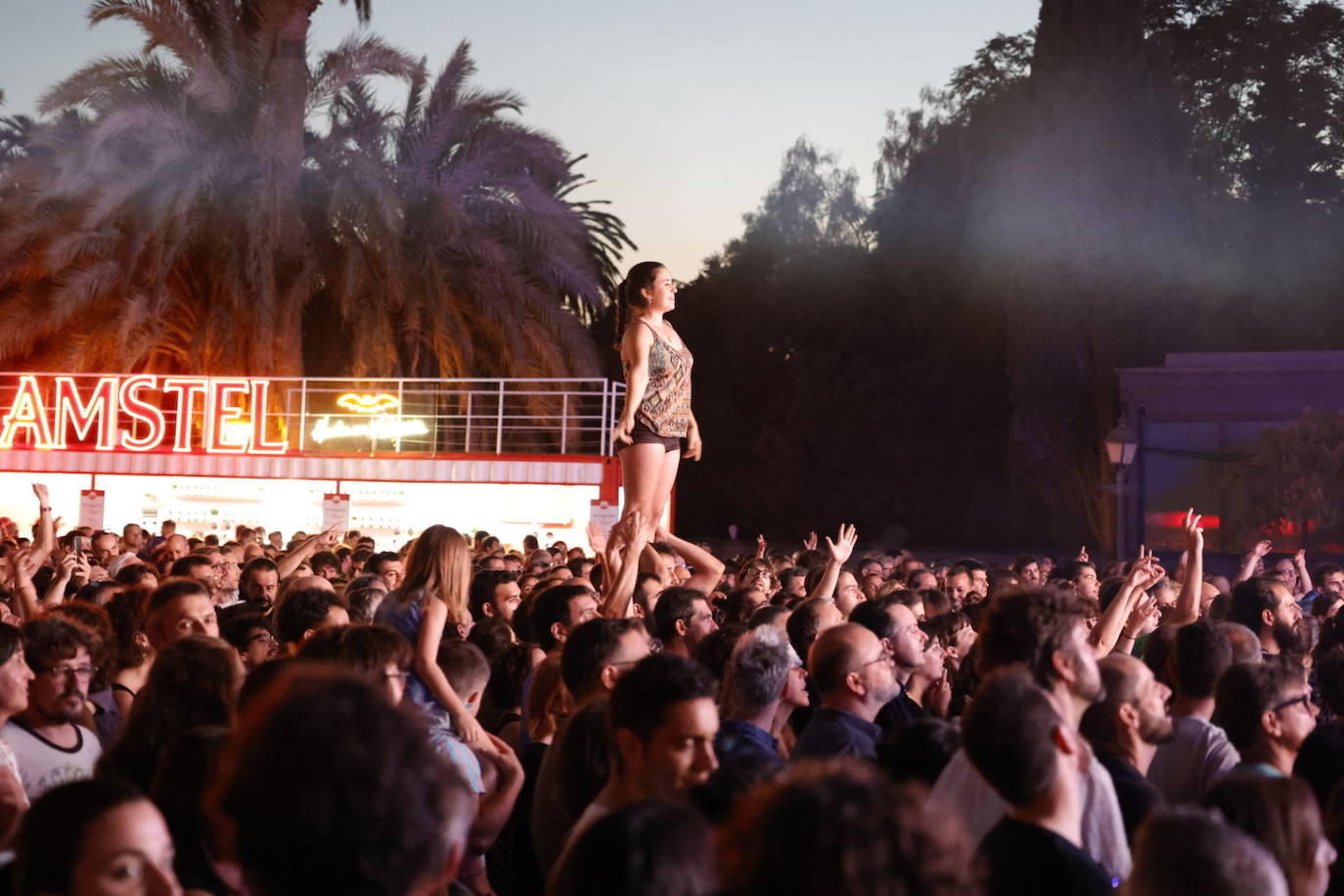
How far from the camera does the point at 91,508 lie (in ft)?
73.6

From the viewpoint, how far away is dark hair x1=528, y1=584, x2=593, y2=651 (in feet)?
21.7

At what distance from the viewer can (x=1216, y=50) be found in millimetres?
37750

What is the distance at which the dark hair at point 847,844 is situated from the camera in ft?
6.64

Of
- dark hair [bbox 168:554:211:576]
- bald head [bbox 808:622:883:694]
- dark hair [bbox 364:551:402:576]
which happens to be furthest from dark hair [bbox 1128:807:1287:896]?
dark hair [bbox 364:551:402:576]

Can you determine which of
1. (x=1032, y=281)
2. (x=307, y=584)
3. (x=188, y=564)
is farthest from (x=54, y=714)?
(x=1032, y=281)

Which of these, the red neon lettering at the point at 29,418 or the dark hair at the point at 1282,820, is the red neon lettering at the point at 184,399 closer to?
the red neon lettering at the point at 29,418

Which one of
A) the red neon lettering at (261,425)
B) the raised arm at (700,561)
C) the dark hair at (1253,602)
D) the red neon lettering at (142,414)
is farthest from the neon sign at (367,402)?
the dark hair at (1253,602)

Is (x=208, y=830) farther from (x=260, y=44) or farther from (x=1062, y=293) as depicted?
(x=1062, y=293)

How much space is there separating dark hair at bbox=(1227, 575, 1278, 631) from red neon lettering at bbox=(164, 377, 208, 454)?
18721 mm

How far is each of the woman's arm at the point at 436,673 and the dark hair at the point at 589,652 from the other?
39 cm

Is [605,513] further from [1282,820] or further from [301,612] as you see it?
[1282,820]

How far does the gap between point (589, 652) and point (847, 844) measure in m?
2.94

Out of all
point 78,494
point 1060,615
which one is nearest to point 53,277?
point 78,494

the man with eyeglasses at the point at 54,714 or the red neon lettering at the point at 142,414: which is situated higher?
the red neon lettering at the point at 142,414
